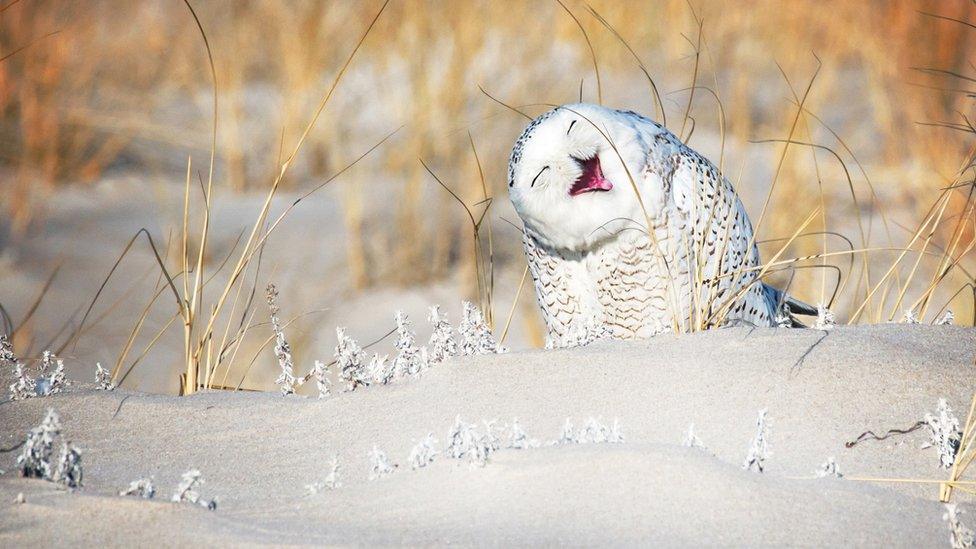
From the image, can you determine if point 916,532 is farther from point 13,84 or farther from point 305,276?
point 13,84

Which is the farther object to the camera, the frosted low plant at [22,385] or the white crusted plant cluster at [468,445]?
the frosted low plant at [22,385]

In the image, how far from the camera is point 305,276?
5.64 metres

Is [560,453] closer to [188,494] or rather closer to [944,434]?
[188,494]

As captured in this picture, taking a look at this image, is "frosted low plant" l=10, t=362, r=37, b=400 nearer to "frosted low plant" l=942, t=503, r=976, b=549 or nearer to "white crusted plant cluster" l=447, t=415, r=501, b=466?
"white crusted plant cluster" l=447, t=415, r=501, b=466

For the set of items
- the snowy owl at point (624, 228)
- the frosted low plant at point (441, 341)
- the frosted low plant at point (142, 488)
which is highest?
the snowy owl at point (624, 228)

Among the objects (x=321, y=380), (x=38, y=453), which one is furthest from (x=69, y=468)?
(x=321, y=380)

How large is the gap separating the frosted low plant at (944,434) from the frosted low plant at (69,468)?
1478mm

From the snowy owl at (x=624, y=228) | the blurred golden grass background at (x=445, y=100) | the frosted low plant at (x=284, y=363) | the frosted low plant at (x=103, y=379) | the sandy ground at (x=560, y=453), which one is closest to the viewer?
the sandy ground at (x=560, y=453)

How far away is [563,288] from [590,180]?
0.37 metres

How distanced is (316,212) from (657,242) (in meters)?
3.79

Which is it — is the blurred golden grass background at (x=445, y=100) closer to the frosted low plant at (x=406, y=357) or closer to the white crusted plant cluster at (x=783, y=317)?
the white crusted plant cluster at (x=783, y=317)

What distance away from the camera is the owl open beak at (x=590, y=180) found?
2.64 m

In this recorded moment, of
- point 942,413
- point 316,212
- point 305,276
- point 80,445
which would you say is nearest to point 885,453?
point 942,413

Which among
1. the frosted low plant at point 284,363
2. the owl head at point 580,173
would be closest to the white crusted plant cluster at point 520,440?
the frosted low plant at point 284,363
